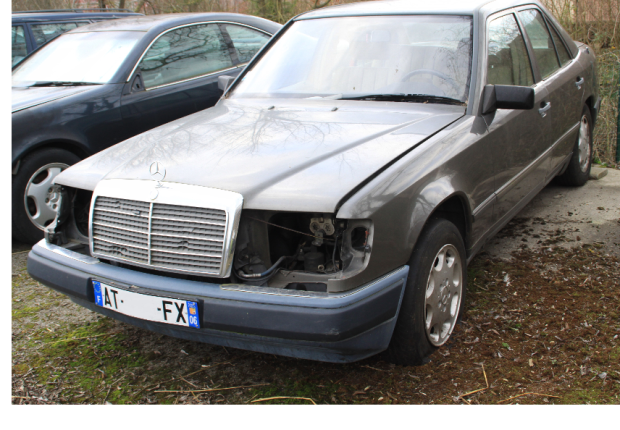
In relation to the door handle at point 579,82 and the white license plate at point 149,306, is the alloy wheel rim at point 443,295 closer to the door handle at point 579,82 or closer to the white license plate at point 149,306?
the white license plate at point 149,306

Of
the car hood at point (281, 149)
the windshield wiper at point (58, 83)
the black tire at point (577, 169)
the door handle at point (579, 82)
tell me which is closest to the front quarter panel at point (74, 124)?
the windshield wiper at point (58, 83)

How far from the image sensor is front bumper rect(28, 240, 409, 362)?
2.07 metres

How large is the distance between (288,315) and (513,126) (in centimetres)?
200

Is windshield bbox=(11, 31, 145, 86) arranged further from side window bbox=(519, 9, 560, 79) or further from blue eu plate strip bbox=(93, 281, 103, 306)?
side window bbox=(519, 9, 560, 79)

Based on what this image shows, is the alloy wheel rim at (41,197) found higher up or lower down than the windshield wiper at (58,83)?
lower down

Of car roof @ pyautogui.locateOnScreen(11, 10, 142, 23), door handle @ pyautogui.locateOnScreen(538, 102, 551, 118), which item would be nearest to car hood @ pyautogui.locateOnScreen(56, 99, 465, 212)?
door handle @ pyautogui.locateOnScreen(538, 102, 551, 118)

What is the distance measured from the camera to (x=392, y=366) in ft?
8.67

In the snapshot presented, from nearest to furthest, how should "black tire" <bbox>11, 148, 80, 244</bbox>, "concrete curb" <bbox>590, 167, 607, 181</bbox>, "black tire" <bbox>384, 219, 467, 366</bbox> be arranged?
"black tire" <bbox>384, 219, 467, 366</bbox>
"black tire" <bbox>11, 148, 80, 244</bbox>
"concrete curb" <bbox>590, 167, 607, 181</bbox>

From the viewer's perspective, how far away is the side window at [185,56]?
16.9ft

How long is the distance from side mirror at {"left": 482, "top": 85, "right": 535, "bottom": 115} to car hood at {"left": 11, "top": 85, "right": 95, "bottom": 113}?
3.37 metres

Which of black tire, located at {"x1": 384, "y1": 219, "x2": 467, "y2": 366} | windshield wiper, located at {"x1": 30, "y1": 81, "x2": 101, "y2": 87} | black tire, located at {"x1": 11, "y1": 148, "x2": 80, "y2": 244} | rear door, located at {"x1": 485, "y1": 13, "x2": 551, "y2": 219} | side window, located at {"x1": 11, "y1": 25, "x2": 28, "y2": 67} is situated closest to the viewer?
black tire, located at {"x1": 384, "y1": 219, "x2": 467, "y2": 366}

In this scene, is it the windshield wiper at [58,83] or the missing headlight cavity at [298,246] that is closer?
the missing headlight cavity at [298,246]

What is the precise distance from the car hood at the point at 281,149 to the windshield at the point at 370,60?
0.49 ft
